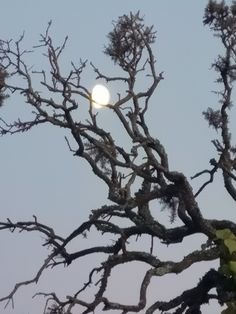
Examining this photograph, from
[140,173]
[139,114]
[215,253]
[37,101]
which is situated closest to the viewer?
[215,253]

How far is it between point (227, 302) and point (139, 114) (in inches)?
167

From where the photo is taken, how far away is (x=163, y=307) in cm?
827

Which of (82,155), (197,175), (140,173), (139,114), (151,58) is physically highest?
(151,58)

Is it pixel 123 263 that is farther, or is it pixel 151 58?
pixel 151 58

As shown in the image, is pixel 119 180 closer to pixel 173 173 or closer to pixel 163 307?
pixel 173 173

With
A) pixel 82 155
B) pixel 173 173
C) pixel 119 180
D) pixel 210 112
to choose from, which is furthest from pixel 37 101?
pixel 210 112

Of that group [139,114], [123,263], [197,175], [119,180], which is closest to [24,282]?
[123,263]

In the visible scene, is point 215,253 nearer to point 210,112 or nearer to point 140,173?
point 140,173

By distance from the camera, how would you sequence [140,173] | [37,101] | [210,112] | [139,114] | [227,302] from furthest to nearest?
[210,112] < [139,114] < [37,101] < [140,173] < [227,302]

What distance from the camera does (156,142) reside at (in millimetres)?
9797

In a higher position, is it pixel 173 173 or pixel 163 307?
pixel 173 173

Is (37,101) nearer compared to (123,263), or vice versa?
(123,263)

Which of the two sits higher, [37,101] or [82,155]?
[37,101]

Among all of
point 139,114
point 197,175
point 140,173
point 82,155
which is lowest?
point 197,175
